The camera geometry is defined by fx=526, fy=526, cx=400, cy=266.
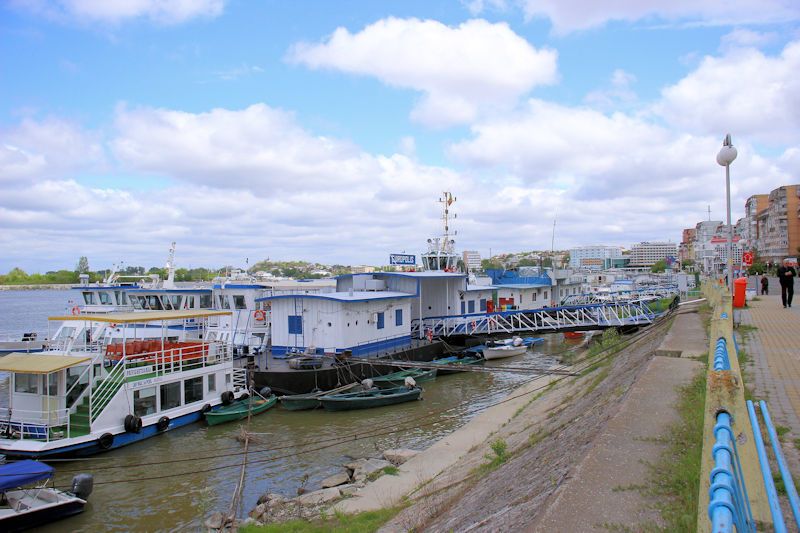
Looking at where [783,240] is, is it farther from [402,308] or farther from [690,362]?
[690,362]

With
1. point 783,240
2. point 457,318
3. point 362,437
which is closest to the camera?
point 362,437

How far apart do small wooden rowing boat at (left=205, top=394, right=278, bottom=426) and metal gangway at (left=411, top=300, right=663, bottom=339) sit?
14.9 metres

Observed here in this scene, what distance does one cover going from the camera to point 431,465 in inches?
568

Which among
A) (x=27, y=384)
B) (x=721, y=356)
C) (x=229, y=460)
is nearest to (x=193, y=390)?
(x=229, y=460)

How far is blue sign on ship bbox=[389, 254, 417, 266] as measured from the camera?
41800 mm

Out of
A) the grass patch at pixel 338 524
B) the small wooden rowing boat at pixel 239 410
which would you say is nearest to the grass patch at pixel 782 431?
the grass patch at pixel 338 524

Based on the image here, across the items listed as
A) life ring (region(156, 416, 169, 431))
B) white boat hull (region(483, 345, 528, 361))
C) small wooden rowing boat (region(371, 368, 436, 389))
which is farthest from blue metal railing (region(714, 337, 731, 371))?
white boat hull (region(483, 345, 528, 361))

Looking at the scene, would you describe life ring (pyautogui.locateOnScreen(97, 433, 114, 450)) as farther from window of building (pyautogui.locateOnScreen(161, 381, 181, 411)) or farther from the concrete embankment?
the concrete embankment

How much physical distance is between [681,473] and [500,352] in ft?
101

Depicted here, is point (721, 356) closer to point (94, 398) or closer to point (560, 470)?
point (560, 470)

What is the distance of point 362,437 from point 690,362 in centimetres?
1158

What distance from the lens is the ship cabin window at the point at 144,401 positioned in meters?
18.9

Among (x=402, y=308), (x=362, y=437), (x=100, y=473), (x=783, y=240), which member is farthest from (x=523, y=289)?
(x=783, y=240)

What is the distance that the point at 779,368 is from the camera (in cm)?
1175
